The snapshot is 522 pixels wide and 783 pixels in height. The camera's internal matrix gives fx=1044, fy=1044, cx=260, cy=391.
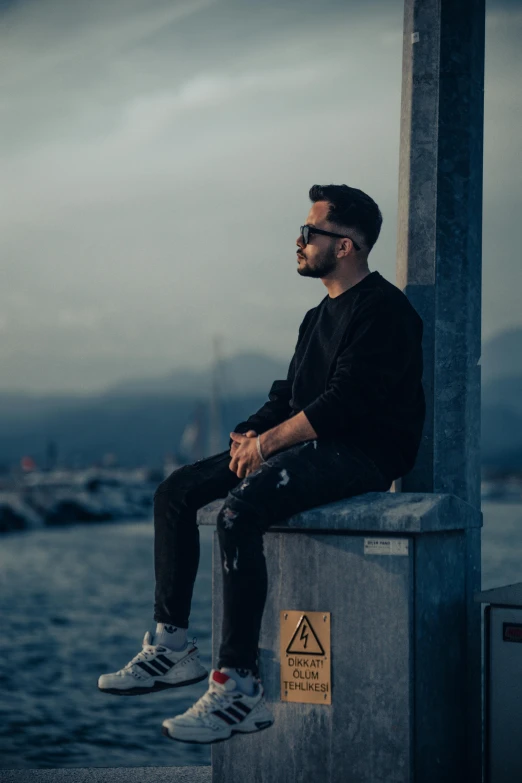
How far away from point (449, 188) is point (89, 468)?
113m

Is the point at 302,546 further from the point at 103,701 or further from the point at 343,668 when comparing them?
the point at 103,701

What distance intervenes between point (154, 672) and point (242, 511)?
0.65 metres

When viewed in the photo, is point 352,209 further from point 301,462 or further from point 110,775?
point 110,775

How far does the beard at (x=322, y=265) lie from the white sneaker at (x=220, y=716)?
1.38m

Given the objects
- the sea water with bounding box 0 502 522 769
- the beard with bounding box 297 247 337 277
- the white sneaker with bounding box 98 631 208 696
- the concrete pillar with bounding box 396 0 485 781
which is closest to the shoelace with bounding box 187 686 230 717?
the white sneaker with bounding box 98 631 208 696

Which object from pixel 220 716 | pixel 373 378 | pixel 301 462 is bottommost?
pixel 220 716

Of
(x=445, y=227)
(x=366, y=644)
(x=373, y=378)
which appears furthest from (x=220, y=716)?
(x=445, y=227)

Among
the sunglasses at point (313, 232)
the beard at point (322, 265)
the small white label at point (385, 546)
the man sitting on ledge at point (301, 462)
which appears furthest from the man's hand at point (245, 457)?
the sunglasses at point (313, 232)

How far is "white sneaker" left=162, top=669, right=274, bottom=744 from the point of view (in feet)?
9.44

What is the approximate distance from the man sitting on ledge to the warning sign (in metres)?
0.20

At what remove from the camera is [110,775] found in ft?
12.8

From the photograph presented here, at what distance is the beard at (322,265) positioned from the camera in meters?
3.55

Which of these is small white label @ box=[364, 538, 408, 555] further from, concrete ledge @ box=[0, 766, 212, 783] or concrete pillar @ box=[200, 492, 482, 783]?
concrete ledge @ box=[0, 766, 212, 783]

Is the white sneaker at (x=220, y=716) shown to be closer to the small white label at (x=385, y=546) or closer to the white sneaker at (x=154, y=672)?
the white sneaker at (x=154, y=672)
